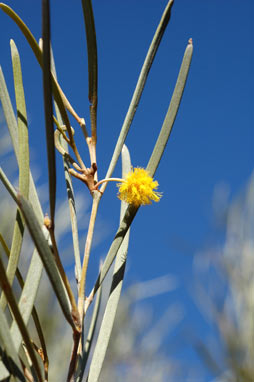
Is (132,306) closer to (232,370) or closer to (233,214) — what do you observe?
(233,214)

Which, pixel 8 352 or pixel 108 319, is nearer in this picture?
pixel 8 352

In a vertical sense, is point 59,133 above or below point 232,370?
above

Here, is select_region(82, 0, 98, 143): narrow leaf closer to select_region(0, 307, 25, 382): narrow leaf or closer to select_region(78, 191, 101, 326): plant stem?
select_region(78, 191, 101, 326): plant stem

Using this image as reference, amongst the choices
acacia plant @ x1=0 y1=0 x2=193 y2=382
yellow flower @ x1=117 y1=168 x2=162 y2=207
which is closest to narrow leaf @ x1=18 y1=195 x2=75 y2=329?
acacia plant @ x1=0 y1=0 x2=193 y2=382

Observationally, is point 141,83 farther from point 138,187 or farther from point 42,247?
point 42,247

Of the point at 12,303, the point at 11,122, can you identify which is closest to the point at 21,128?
the point at 11,122

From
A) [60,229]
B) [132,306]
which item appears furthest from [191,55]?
[132,306]
